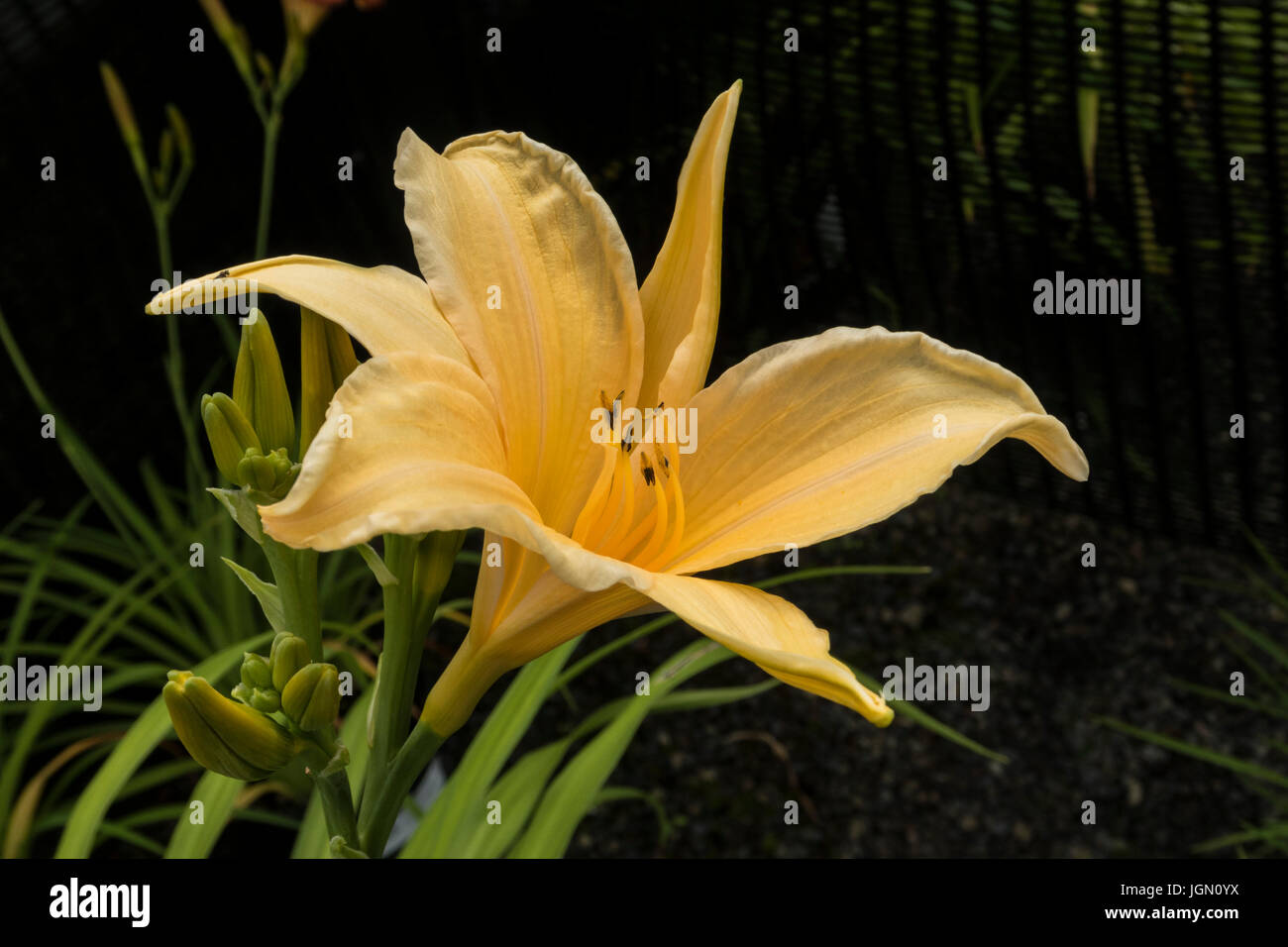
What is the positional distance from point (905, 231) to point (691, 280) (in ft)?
4.50

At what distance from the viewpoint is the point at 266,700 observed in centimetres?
48

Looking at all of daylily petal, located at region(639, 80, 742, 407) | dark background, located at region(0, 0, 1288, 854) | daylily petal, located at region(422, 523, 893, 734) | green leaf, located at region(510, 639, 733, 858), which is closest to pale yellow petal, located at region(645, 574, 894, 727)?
daylily petal, located at region(422, 523, 893, 734)

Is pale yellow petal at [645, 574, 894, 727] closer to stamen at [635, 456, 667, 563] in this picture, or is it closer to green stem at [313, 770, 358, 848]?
stamen at [635, 456, 667, 563]

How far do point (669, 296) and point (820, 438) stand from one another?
0.12 meters

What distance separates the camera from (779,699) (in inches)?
75.7

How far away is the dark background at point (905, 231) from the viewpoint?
5.31ft

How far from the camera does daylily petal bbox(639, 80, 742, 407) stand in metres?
0.52

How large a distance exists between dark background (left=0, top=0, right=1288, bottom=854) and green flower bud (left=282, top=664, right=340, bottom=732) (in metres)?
1.37

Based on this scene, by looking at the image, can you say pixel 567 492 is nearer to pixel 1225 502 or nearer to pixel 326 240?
pixel 326 240


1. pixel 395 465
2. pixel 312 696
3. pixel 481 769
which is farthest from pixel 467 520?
pixel 481 769

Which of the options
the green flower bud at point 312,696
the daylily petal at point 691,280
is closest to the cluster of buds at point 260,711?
the green flower bud at point 312,696

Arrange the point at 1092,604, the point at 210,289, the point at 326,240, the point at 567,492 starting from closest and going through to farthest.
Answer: the point at 210,289
the point at 567,492
the point at 326,240
the point at 1092,604

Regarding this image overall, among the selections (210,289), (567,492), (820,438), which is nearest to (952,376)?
(820,438)

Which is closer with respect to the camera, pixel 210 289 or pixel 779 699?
pixel 210 289
